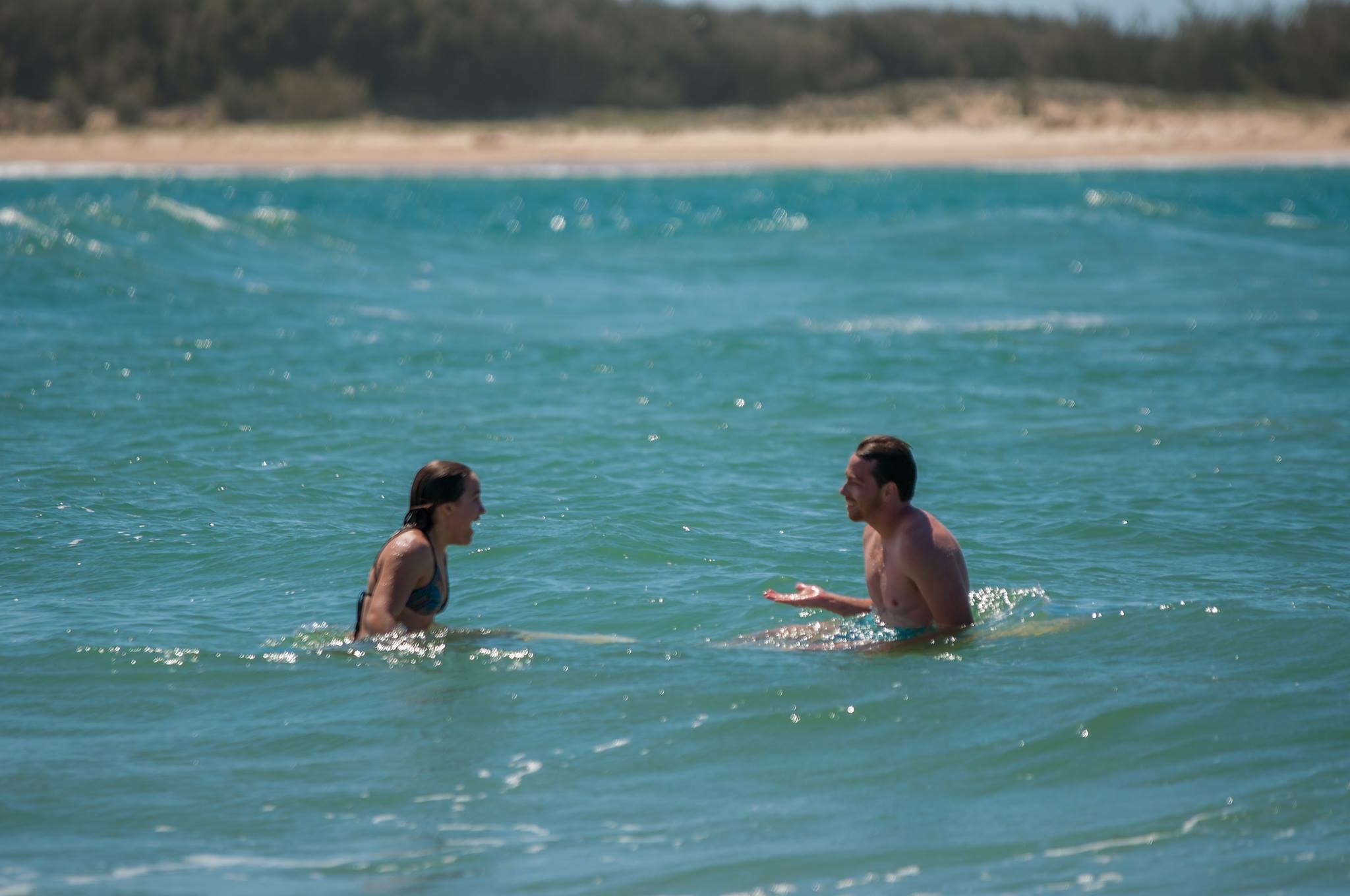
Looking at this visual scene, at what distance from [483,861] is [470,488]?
Result: 180cm

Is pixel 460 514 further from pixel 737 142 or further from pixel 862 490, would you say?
pixel 737 142

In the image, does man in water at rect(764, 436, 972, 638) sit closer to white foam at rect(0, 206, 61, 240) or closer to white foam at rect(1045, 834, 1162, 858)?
white foam at rect(1045, 834, 1162, 858)

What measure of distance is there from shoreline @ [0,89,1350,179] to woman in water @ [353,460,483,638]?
1409 inches

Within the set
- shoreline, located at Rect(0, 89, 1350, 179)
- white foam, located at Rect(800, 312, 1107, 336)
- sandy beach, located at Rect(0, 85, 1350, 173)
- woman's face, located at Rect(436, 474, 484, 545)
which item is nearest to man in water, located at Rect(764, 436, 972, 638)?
woman's face, located at Rect(436, 474, 484, 545)

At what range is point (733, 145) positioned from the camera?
159 feet

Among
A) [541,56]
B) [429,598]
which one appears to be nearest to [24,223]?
[429,598]

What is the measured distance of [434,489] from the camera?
582 centimetres

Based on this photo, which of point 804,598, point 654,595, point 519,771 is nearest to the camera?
point 519,771

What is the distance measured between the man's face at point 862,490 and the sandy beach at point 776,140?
122 ft

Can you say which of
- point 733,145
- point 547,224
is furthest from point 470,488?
point 733,145

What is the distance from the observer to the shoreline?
139 feet

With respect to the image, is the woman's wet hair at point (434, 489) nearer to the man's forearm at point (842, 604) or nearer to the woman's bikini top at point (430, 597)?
the woman's bikini top at point (430, 597)

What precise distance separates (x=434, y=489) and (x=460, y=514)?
0.14 meters

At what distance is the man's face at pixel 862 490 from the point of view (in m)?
5.94
